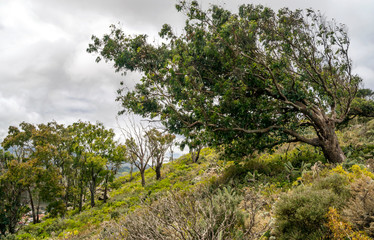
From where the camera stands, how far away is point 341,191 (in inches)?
175

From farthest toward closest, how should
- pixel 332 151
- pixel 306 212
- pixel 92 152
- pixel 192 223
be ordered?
pixel 92 152 → pixel 332 151 → pixel 306 212 → pixel 192 223

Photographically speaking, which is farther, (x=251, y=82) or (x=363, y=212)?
(x=251, y=82)

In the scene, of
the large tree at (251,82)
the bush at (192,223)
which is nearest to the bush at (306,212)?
the bush at (192,223)

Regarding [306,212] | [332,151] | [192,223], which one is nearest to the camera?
[192,223]

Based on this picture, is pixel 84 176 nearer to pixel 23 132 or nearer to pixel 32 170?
pixel 32 170

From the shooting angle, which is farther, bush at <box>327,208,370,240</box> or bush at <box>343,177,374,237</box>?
bush at <box>343,177,374,237</box>

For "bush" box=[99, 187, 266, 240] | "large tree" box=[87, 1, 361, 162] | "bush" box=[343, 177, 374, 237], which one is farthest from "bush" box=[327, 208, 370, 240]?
"large tree" box=[87, 1, 361, 162]

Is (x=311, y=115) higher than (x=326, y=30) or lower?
lower

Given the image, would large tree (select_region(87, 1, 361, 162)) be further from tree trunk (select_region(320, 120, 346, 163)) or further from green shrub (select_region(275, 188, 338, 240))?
green shrub (select_region(275, 188, 338, 240))

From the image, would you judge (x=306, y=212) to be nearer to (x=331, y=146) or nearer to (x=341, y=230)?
(x=341, y=230)

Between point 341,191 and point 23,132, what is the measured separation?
32802 millimetres

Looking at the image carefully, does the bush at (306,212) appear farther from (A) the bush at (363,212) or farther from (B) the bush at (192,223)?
(B) the bush at (192,223)

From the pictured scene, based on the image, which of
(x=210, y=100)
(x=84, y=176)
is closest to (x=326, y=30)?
(x=210, y=100)

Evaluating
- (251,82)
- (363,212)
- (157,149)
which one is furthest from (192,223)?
(157,149)
